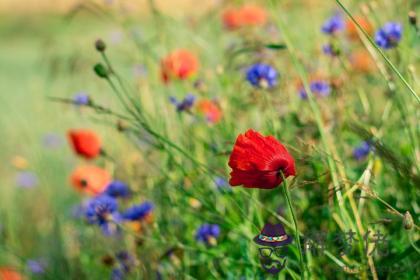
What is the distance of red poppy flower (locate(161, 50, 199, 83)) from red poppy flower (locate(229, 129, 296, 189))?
0.77m

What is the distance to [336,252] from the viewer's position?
3.49 ft

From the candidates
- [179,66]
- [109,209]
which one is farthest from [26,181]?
[109,209]

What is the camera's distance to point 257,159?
75cm

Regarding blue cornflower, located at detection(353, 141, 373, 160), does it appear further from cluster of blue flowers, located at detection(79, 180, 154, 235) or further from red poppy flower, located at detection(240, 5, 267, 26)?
red poppy flower, located at detection(240, 5, 267, 26)

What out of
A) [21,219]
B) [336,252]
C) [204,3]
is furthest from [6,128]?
[336,252]

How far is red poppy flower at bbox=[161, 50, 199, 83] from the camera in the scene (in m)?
1.53

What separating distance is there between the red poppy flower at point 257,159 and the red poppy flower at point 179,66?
0.77 metres

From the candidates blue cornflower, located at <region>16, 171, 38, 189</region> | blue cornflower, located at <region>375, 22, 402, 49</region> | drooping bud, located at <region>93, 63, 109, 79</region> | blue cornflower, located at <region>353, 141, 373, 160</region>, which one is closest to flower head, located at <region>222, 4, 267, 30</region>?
blue cornflower, located at <region>353, 141, 373, 160</region>

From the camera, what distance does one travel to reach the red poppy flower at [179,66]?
1.53 metres

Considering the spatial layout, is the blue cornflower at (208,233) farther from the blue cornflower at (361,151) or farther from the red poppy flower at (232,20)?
the red poppy flower at (232,20)

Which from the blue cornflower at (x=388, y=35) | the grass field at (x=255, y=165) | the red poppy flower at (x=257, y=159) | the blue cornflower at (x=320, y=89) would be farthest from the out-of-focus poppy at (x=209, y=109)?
the red poppy flower at (x=257, y=159)

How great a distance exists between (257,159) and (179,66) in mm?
825

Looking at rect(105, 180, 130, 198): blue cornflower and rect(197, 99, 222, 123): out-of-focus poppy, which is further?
rect(197, 99, 222, 123): out-of-focus poppy

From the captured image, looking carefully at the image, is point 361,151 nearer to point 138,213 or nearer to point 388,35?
point 388,35
